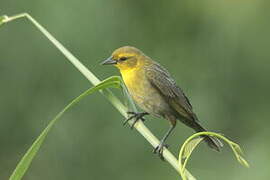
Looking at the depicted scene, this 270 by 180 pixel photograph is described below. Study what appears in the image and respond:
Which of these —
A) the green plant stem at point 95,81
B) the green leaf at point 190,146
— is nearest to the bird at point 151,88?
the green plant stem at point 95,81

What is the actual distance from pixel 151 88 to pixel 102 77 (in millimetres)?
2005

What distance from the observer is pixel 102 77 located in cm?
616

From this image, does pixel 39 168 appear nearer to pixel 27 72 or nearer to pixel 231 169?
pixel 27 72

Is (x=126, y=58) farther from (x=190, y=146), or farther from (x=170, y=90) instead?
(x=190, y=146)

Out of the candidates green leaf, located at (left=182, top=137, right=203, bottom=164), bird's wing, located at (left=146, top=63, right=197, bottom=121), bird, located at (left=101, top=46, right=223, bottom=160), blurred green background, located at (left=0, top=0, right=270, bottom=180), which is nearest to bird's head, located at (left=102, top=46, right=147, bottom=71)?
bird, located at (left=101, top=46, right=223, bottom=160)

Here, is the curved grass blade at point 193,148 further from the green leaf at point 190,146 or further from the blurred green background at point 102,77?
the blurred green background at point 102,77

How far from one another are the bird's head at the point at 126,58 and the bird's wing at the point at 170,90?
11cm

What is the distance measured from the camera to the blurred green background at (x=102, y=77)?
636 cm

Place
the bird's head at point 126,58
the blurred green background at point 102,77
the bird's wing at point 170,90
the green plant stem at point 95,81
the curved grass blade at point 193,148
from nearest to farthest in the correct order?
the curved grass blade at point 193,148 → the green plant stem at point 95,81 → the bird's wing at point 170,90 → the bird's head at point 126,58 → the blurred green background at point 102,77

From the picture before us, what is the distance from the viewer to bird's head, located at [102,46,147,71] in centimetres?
401

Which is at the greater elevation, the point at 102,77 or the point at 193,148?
the point at 193,148

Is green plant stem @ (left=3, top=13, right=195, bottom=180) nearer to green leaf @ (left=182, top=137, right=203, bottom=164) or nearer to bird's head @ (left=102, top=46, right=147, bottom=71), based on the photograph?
green leaf @ (left=182, top=137, right=203, bottom=164)

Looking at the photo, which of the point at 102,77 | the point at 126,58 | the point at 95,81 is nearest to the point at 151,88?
the point at 126,58

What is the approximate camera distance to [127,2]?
739 centimetres
